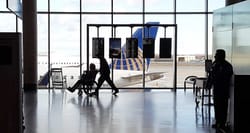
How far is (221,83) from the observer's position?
7.94 m

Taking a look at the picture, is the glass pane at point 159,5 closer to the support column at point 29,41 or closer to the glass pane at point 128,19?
the glass pane at point 128,19

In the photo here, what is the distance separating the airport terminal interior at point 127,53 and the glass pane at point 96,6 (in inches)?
1.7

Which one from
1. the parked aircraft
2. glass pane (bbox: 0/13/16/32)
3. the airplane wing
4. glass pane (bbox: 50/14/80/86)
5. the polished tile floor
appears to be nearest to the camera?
the polished tile floor

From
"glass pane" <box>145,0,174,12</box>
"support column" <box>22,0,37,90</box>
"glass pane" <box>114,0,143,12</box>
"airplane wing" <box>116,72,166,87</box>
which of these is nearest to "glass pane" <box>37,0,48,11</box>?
"support column" <box>22,0,37,90</box>

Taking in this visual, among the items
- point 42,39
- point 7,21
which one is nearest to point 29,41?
point 42,39

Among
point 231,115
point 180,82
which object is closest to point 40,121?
point 231,115

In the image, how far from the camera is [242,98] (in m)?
7.21

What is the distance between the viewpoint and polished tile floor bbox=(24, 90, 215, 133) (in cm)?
830

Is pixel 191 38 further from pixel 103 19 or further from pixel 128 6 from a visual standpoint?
pixel 103 19

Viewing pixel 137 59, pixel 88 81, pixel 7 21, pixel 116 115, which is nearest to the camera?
pixel 116 115

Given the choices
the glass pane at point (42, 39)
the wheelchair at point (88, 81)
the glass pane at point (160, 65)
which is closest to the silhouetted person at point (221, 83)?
the wheelchair at point (88, 81)

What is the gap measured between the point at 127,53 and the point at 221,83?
30.5 feet

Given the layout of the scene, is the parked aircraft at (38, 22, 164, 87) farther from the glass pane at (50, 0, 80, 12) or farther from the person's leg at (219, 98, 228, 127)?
the person's leg at (219, 98, 228, 127)

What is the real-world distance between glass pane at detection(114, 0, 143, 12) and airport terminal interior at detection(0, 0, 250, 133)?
44 millimetres
